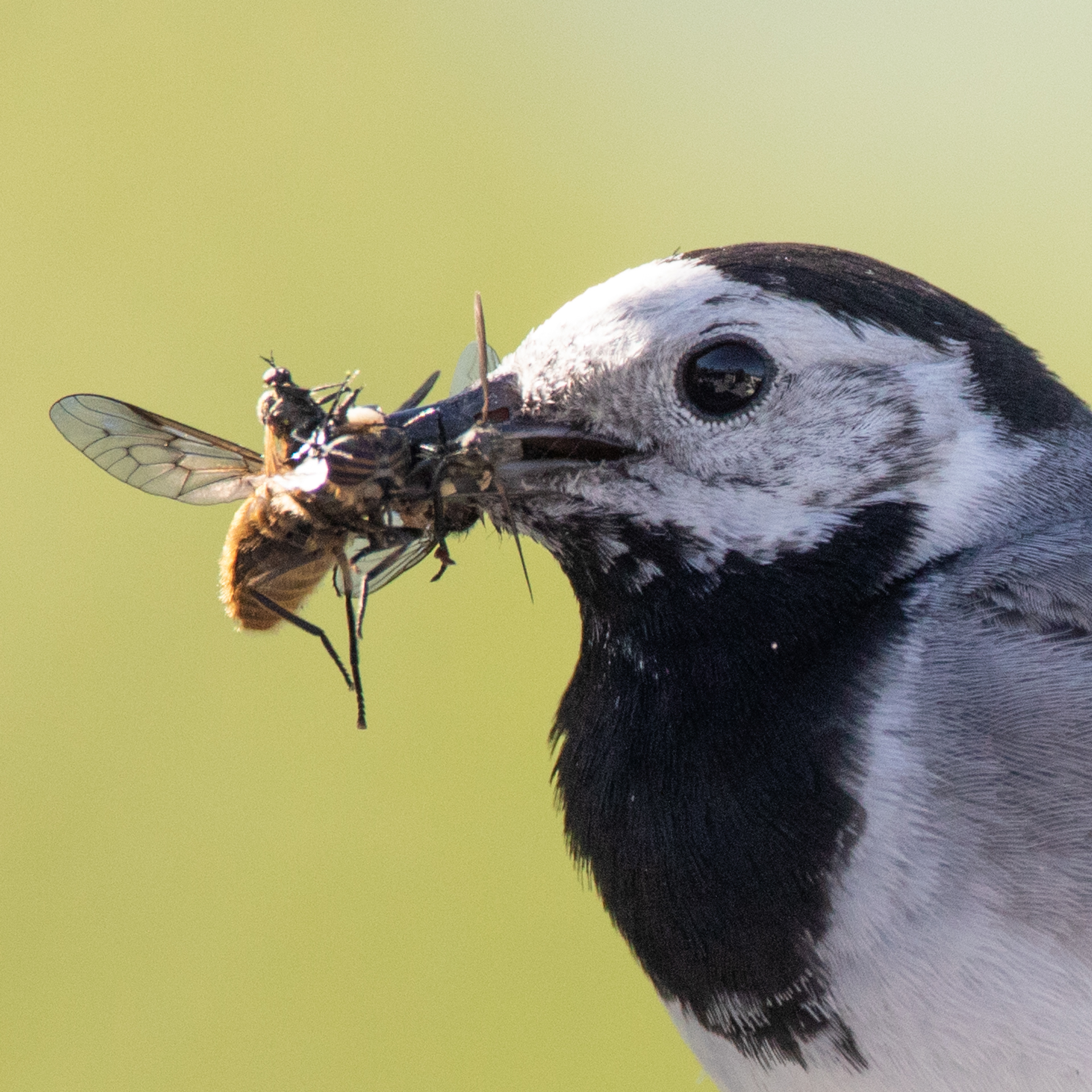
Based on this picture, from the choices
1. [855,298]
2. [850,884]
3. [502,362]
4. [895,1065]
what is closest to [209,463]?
[502,362]

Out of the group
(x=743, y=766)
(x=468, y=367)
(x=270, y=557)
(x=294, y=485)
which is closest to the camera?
(x=743, y=766)

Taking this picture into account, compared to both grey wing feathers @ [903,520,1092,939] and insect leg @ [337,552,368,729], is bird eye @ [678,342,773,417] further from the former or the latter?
insect leg @ [337,552,368,729]

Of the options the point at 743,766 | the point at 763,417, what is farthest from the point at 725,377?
the point at 743,766

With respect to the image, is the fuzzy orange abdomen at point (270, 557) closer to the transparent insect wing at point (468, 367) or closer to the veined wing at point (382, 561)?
the veined wing at point (382, 561)

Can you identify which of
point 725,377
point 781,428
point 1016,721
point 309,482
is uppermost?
point 309,482

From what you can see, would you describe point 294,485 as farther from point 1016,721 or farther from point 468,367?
point 1016,721

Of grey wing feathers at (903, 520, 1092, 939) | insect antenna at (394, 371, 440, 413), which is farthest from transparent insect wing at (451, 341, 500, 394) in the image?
grey wing feathers at (903, 520, 1092, 939)

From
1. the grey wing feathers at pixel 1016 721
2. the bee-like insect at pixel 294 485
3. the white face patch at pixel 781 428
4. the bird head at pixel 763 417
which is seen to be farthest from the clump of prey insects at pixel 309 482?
the grey wing feathers at pixel 1016 721
